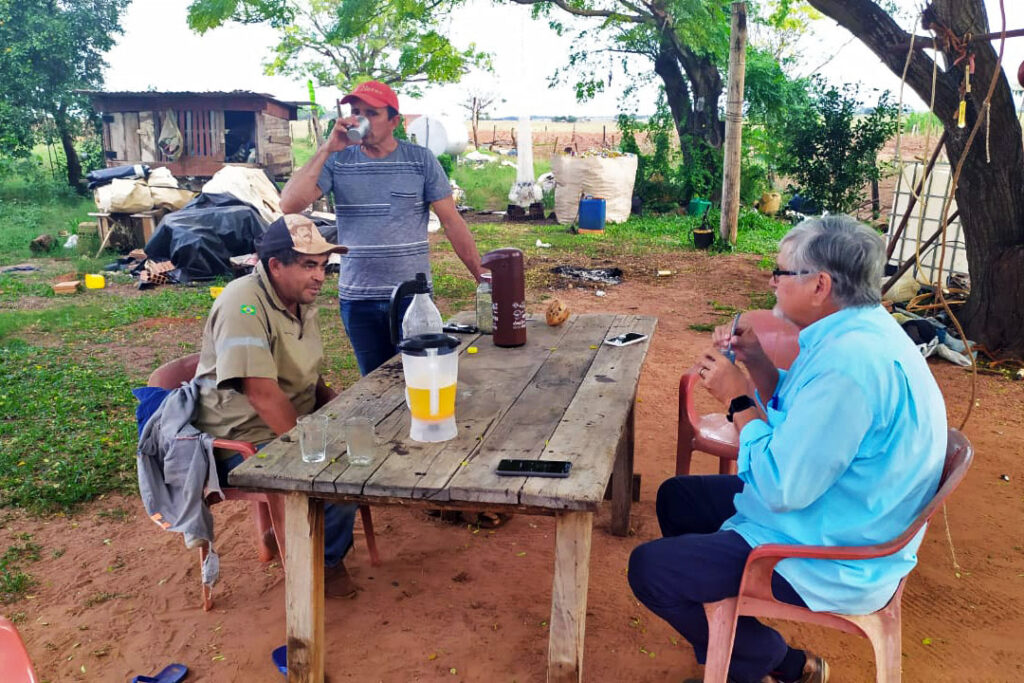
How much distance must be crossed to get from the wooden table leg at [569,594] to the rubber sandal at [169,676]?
4.44 feet

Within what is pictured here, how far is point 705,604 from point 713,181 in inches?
556

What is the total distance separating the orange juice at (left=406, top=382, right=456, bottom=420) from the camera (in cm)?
224

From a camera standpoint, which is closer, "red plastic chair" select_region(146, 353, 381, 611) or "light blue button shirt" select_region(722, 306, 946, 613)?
"light blue button shirt" select_region(722, 306, 946, 613)

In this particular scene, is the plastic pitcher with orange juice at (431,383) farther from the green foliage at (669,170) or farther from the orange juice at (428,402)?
the green foliage at (669,170)

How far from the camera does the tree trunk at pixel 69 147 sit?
17.5 meters

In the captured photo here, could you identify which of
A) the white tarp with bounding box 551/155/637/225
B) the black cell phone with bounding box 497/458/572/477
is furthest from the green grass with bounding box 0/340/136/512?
the white tarp with bounding box 551/155/637/225

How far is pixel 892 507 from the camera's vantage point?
1886 mm

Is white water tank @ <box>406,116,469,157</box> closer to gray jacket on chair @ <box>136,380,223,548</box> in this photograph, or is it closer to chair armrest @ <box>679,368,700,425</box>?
chair armrest @ <box>679,368,700,425</box>

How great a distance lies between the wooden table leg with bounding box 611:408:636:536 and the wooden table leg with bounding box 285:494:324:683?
4.94 feet

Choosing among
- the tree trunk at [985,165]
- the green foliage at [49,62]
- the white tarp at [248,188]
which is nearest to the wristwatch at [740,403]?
the tree trunk at [985,165]

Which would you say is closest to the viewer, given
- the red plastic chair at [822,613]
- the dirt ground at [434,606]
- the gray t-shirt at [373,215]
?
the red plastic chair at [822,613]

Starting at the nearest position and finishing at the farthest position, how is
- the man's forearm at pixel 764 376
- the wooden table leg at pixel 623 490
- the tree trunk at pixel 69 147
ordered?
the man's forearm at pixel 764 376 → the wooden table leg at pixel 623 490 → the tree trunk at pixel 69 147

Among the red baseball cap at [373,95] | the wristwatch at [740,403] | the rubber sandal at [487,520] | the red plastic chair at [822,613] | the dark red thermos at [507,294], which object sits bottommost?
the rubber sandal at [487,520]

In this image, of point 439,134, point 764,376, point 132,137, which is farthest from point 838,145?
point 439,134
